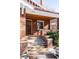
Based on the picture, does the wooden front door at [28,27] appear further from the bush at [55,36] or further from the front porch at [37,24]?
the bush at [55,36]

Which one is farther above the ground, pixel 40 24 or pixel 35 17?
pixel 35 17

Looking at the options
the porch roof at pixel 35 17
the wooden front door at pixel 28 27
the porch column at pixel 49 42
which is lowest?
the porch column at pixel 49 42

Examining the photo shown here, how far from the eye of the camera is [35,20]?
2.14m

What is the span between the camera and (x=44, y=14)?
6.98 feet

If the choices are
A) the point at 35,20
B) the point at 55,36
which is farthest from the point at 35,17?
Answer: the point at 55,36

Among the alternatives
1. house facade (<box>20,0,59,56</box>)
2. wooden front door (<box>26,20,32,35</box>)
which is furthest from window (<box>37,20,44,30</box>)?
wooden front door (<box>26,20,32,35</box>)

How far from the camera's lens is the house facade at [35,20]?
211 centimetres

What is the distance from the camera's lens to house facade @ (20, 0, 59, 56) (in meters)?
2.11

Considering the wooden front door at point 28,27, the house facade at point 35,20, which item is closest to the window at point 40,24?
the house facade at point 35,20

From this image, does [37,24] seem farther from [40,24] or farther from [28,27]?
[28,27]

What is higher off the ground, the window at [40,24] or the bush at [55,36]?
the window at [40,24]

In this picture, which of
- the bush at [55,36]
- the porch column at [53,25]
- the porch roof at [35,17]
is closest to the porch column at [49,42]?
the bush at [55,36]

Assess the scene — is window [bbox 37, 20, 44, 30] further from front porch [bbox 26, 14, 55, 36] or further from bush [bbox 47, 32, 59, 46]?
bush [bbox 47, 32, 59, 46]
